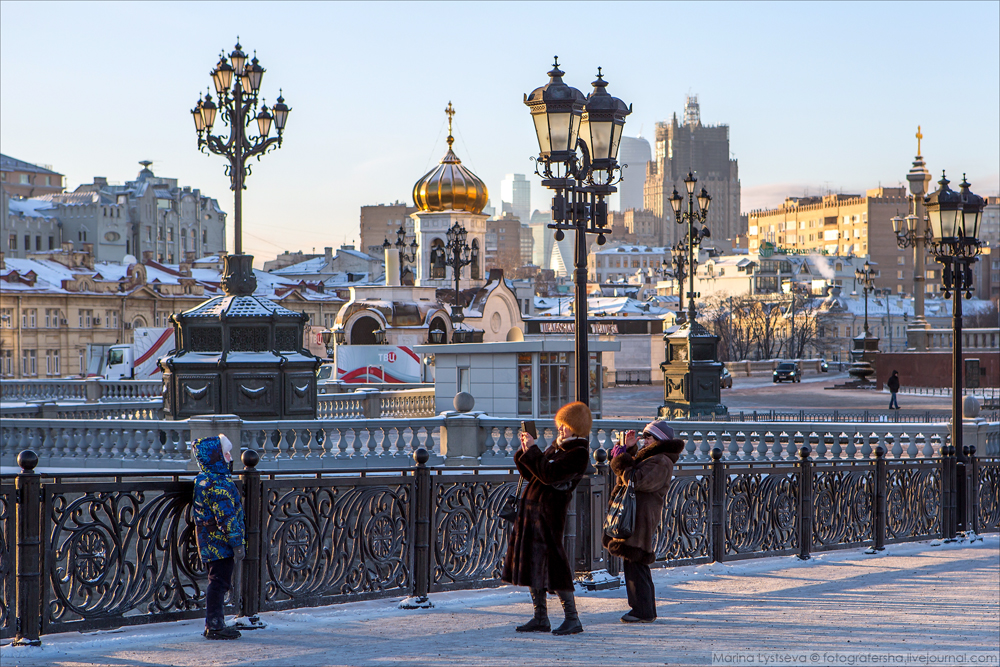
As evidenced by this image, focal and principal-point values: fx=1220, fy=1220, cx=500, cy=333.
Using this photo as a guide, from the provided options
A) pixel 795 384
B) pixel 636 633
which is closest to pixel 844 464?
pixel 636 633

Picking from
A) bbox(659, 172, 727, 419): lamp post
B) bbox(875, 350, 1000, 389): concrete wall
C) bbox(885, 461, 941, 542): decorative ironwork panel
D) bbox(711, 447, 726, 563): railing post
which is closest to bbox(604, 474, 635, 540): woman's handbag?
bbox(711, 447, 726, 563): railing post

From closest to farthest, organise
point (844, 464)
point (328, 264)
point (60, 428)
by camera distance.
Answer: point (844, 464) < point (60, 428) < point (328, 264)

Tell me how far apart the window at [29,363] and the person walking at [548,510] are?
6613 centimetres

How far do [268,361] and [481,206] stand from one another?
152 feet

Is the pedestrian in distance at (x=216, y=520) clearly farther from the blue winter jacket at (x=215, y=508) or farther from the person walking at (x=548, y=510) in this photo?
the person walking at (x=548, y=510)

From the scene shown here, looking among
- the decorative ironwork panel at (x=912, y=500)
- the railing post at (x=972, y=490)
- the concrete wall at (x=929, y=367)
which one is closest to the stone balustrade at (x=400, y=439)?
the railing post at (x=972, y=490)

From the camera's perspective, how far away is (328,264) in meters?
104

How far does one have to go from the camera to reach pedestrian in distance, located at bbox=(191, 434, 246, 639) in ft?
26.2

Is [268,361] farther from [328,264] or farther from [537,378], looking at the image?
[328,264]

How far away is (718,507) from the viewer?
11281 millimetres

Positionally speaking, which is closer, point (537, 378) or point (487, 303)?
point (537, 378)

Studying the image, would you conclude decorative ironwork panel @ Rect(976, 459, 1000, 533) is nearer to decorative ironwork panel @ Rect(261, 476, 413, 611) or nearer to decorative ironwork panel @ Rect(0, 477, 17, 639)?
decorative ironwork panel @ Rect(261, 476, 413, 611)

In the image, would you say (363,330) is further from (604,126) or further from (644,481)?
(644,481)

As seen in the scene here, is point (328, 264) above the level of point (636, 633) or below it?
above
